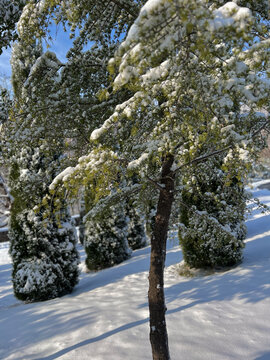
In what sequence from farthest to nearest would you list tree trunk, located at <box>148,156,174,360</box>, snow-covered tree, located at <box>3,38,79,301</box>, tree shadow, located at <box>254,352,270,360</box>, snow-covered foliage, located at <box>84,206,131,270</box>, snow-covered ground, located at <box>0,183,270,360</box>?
snow-covered foliage, located at <box>84,206,131,270</box>
snow-covered tree, located at <box>3,38,79,301</box>
snow-covered ground, located at <box>0,183,270,360</box>
tree shadow, located at <box>254,352,270,360</box>
tree trunk, located at <box>148,156,174,360</box>

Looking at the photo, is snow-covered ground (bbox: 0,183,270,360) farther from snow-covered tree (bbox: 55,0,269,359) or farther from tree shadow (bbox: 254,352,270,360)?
snow-covered tree (bbox: 55,0,269,359)

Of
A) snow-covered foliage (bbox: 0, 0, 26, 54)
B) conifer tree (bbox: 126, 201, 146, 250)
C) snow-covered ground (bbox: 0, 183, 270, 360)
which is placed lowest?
snow-covered ground (bbox: 0, 183, 270, 360)

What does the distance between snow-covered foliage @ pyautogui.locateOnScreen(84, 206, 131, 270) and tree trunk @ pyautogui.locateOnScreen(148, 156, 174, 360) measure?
6.80 metres

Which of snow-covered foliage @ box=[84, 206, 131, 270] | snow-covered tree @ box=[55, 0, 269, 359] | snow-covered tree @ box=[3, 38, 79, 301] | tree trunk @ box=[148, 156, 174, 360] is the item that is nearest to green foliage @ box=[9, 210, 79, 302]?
snow-covered tree @ box=[3, 38, 79, 301]

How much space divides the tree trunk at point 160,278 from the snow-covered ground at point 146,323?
0.52 m

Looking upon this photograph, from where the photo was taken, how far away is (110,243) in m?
10.2

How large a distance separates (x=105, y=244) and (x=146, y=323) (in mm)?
5986

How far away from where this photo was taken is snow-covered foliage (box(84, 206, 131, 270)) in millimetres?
10133

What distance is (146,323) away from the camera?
430 centimetres

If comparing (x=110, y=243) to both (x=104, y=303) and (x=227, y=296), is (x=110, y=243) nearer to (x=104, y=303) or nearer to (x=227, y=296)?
(x=104, y=303)

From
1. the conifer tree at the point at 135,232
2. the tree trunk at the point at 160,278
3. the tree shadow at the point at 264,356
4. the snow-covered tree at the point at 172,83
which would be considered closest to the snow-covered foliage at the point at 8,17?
the snow-covered tree at the point at 172,83

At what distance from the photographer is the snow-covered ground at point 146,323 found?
11.8 ft

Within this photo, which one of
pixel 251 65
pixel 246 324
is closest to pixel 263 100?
pixel 251 65

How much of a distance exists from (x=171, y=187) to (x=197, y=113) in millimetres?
A: 1183
